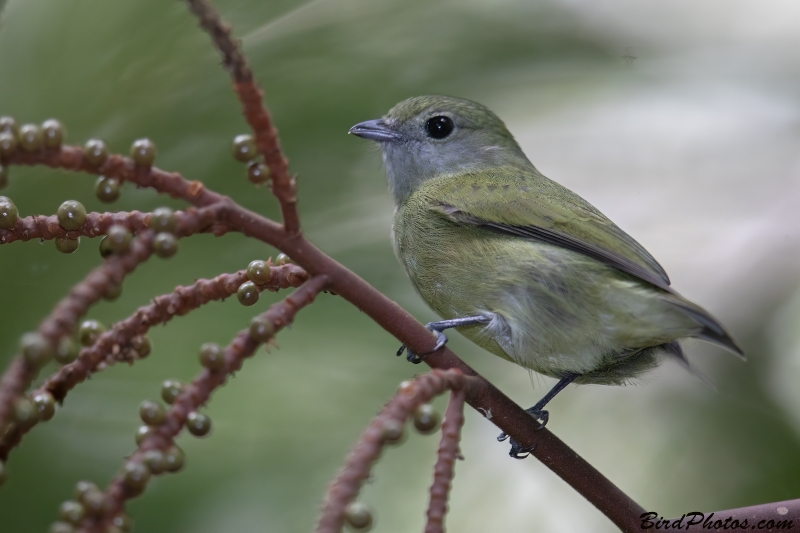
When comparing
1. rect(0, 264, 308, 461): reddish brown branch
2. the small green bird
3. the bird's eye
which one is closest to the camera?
rect(0, 264, 308, 461): reddish brown branch

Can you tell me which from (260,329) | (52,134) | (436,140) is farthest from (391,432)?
(436,140)

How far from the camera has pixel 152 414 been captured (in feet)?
2.88

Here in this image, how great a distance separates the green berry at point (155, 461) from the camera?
0.83 meters

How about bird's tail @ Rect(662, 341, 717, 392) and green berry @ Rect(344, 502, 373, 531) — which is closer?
green berry @ Rect(344, 502, 373, 531)

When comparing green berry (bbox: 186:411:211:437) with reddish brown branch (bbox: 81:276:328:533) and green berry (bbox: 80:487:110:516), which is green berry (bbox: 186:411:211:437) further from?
green berry (bbox: 80:487:110:516)

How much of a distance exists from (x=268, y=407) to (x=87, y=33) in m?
1.20

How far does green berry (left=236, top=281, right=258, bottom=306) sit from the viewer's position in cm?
119

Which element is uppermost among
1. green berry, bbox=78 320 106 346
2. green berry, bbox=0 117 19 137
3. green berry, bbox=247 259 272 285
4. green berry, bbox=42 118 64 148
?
green berry, bbox=0 117 19 137

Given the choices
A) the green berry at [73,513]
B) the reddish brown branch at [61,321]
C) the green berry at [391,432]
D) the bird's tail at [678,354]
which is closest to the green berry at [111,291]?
the reddish brown branch at [61,321]

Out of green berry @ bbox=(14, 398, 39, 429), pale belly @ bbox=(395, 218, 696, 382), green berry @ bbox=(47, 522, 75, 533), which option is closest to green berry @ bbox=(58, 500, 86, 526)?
green berry @ bbox=(47, 522, 75, 533)

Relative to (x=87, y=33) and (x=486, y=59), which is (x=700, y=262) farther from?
(x=87, y=33)

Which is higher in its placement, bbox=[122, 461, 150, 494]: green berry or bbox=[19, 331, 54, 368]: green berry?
bbox=[19, 331, 54, 368]: green berry

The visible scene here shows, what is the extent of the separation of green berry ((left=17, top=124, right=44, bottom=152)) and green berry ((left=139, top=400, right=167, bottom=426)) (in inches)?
12.7

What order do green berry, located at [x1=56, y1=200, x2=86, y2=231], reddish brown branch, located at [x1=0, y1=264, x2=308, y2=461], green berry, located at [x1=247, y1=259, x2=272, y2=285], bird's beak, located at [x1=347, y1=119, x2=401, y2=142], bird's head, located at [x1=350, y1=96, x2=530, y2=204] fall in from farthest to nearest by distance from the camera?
1. bird's head, located at [x1=350, y1=96, x2=530, y2=204]
2. bird's beak, located at [x1=347, y1=119, x2=401, y2=142]
3. green berry, located at [x1=247, y1=259, x2=272, y2=285]
4. green berry, located at [x1=56, y1=200, x2=86, y2=231]
5. reddish brown branch, located at [x1=0, y1=264, x2=308, y2=461]
